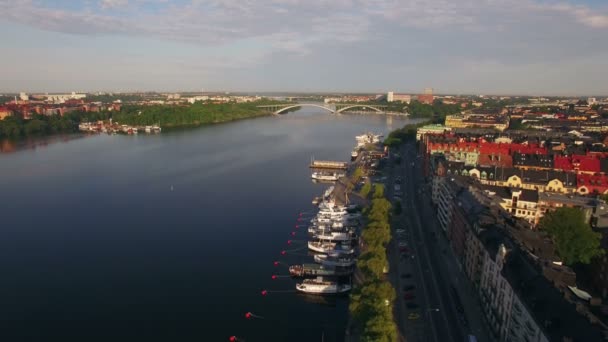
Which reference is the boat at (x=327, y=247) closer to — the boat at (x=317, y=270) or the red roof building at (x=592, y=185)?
the boat at (x=317, y=270)

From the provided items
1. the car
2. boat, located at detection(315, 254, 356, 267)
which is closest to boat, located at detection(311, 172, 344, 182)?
boat, located at detection(315, 254, 356, 267)

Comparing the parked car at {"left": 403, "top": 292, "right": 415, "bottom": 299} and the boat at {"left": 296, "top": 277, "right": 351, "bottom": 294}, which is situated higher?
the parked car at {"left": 403, "top": 292, "right": 415, "bottom": 299}

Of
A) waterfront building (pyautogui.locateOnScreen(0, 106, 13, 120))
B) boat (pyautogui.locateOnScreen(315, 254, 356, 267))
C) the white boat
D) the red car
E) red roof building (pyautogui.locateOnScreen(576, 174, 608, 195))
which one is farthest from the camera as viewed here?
waterfront building (pyautogui.locateOnScreen(0, 106, 13, 120))

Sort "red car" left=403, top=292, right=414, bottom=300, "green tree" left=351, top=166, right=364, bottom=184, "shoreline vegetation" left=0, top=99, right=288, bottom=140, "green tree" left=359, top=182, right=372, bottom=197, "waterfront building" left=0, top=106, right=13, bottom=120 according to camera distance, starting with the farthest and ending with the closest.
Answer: "waterfront building" left=0, top=106, right=13, bottom=120
"shoreline vegetation" left=0, top=99, right=288, bottom=140
"green tree" left=351, top=166, right=364, bottom=184
"green tree" left=359, top=182, right=372, bottom=197
"red car" left=403, top=292, right=414, bottom=300

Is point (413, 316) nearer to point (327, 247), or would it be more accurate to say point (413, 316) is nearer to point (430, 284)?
point (430, 284)

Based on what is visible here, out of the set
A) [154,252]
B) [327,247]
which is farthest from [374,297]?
[154,252]

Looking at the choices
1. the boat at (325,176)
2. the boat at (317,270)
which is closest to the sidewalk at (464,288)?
the boat at (317,270)

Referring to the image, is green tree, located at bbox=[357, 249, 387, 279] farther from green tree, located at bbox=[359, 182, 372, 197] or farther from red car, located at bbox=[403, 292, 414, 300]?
green tree, located at bbox=[359, 182, 372, 197]
